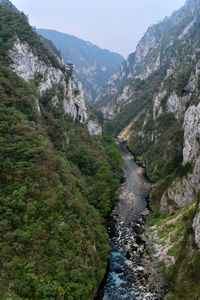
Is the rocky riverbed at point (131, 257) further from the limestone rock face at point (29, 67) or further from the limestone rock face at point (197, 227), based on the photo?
the limestone rock face at point (29, 67)

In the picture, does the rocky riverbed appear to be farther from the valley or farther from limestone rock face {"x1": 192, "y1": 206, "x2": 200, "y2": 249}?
limestone rock face {"x1": 192, "y1": 206, "x2": 200, "y2": 249}

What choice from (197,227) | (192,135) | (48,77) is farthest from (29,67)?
(197,227)

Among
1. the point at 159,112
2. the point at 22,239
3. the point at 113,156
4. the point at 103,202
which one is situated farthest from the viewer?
the point at 159,112

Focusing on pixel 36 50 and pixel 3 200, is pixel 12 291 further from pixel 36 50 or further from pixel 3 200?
pixel 36 50

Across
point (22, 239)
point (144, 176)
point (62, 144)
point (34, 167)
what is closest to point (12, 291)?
point (22, 239)

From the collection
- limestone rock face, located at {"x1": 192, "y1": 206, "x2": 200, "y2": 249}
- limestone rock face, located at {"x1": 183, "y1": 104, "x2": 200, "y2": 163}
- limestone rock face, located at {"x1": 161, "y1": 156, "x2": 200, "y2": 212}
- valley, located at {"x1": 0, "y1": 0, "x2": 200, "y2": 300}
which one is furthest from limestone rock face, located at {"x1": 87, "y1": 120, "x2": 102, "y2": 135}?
limestone rock face, located at {"x1": 192, "y1": 206, "x2": 200, "y2": 249}

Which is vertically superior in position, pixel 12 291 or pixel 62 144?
pixel 62 144

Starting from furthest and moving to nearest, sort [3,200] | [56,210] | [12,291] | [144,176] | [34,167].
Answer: [144,176] < [34,167] < [56,210] < [3,200] < [12,291]
